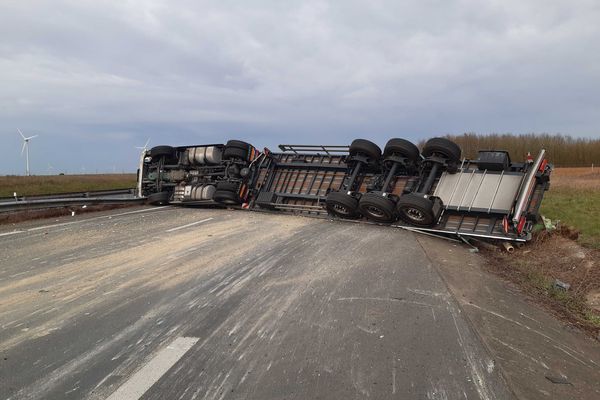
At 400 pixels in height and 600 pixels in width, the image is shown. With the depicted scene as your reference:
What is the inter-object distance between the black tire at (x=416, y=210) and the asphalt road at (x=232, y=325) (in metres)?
2.39

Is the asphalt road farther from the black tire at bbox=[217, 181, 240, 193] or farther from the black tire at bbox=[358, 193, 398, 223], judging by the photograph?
the black tire at bbox=[217, 181, 240, 193]

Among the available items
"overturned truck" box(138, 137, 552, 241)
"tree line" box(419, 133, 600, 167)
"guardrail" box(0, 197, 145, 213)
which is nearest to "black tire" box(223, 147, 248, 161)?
"overturned truck" box(138, 137, 552, 241)

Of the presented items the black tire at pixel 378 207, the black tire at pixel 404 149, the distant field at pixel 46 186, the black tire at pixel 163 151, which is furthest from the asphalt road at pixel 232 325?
the distant field at pixel 46 186

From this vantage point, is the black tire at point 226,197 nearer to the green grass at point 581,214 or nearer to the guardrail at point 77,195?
the guardrail at point 77,195

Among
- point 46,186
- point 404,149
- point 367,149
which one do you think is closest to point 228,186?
point 367,149

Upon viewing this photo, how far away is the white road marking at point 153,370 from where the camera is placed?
322cm

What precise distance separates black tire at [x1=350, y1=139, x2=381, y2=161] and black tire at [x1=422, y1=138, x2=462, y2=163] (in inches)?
63.3

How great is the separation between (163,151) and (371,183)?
8.97 meters

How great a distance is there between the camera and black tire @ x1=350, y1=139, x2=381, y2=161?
13109mm

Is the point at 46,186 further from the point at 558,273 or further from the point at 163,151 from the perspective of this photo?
the point at 558,273

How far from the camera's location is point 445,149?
11.8 m

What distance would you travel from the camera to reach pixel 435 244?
32.4 ft

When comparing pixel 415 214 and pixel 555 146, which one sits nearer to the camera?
pixel 415 214

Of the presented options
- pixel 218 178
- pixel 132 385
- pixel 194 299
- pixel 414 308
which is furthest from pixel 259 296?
pixel 218 178
